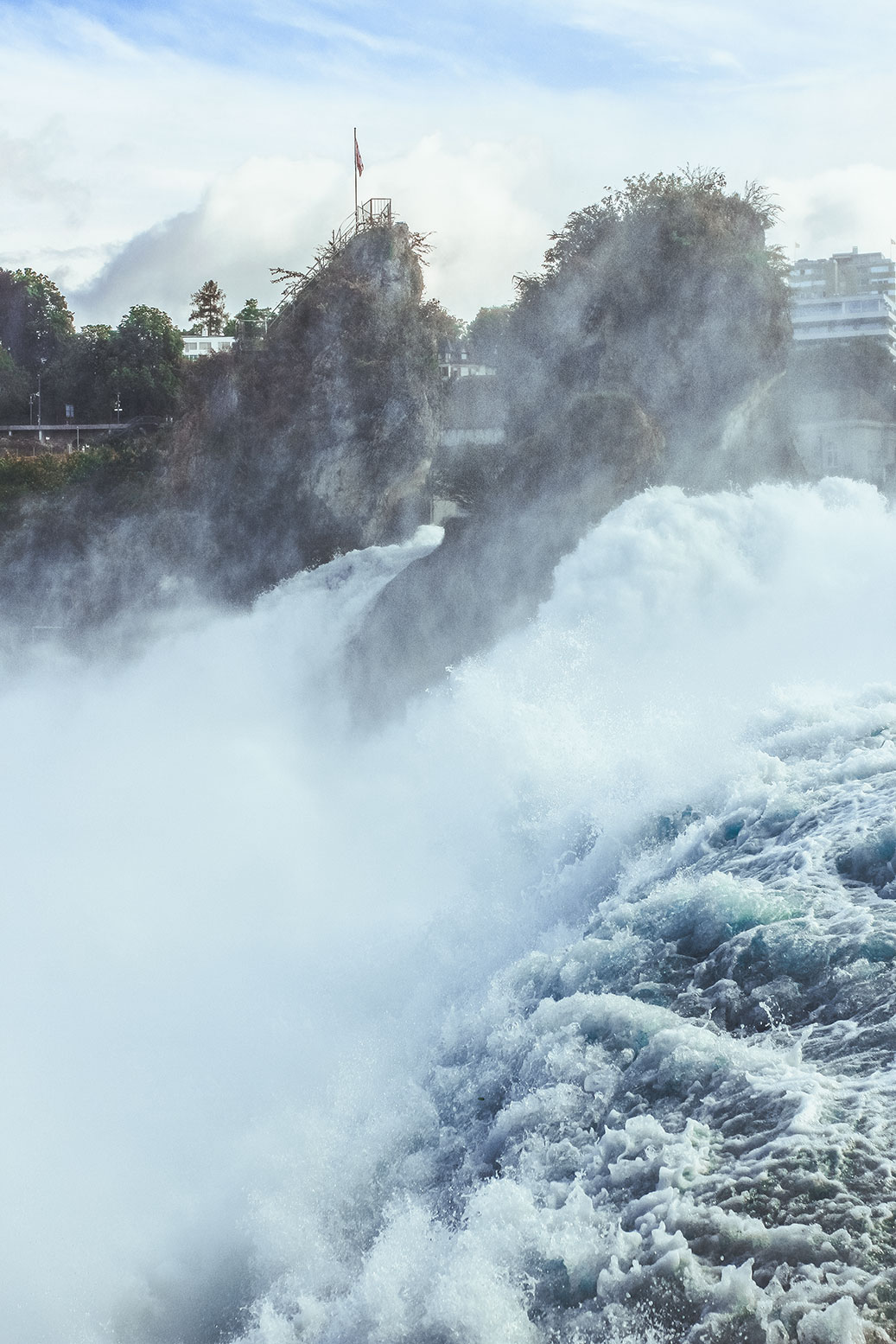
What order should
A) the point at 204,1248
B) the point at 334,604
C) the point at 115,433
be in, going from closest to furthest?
the point at 204,1248 < the point at 334,604 < the point at 115,433

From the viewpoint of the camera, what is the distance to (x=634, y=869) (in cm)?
827

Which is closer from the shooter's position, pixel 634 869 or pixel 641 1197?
pixel 641 1197

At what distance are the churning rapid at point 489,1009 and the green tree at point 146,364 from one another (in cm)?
1920

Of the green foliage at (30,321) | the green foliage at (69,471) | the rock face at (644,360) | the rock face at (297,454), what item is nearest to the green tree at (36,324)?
the green foliage at (30,321)

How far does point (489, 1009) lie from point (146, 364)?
28.7 meters

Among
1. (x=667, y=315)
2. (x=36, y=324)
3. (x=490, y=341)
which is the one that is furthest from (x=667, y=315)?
(x=36, y=324)

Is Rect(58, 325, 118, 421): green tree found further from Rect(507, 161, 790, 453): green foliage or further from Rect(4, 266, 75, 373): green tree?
Rect(507, 161, 790, 453): green foliage

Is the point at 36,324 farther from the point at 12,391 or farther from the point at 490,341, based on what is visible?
the point at 490,341

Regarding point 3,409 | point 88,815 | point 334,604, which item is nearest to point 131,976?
point 88,815

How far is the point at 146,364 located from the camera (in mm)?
32219

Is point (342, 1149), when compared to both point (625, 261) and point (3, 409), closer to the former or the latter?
point (625, 261)

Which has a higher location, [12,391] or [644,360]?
[12,391]

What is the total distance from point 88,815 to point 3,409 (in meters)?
24.0

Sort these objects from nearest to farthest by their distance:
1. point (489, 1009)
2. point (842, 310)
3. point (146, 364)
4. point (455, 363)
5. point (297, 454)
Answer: point (489, 1009) < point (297, 454) < point (455, 363) < point (146, 364) < point (842, 310)
